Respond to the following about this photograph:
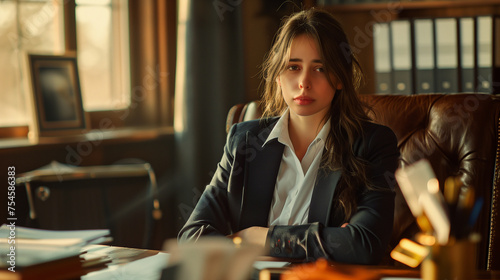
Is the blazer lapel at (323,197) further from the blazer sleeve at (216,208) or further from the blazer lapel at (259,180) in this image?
the blazer sleeve at (216,208)

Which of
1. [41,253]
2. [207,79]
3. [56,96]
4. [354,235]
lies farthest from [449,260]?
[207,79]

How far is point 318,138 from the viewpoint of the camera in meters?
1.65

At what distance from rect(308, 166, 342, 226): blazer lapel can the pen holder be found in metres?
0.70

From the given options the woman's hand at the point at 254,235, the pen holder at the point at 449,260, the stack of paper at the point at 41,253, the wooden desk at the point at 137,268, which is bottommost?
the woman's hand at the point at 254,235

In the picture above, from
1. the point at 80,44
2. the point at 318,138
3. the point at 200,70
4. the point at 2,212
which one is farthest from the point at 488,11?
the point at 2,212

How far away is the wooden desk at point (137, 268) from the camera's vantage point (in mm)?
1062

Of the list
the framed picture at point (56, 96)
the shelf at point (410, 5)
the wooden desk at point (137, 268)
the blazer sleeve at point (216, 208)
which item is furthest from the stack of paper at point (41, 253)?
the shelf at point (410, 5)

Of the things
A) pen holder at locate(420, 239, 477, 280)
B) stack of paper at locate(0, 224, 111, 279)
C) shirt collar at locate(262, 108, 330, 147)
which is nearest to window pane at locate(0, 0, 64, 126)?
shirt collar at locate(262, 108, 330, 147)

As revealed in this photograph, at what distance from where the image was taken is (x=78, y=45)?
8.97ft

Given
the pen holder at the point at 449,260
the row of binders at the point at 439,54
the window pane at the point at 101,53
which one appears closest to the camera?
the pen holder at the point at 449,260

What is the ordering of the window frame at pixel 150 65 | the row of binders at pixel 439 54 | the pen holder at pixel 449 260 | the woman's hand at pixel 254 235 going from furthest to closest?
the window frame at pixel 150 65, the row of binders at pixel 439 54, the woman's hand at pixel 254 235, the pen holder at pixel 449 260

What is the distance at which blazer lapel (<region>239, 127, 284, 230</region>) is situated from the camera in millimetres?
1629

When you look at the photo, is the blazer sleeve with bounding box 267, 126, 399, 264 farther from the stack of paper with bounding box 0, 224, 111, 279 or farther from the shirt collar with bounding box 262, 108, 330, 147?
the stack of paper with bounding box 0, 224, 111, 279

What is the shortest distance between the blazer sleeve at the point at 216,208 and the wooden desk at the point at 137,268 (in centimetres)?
26
